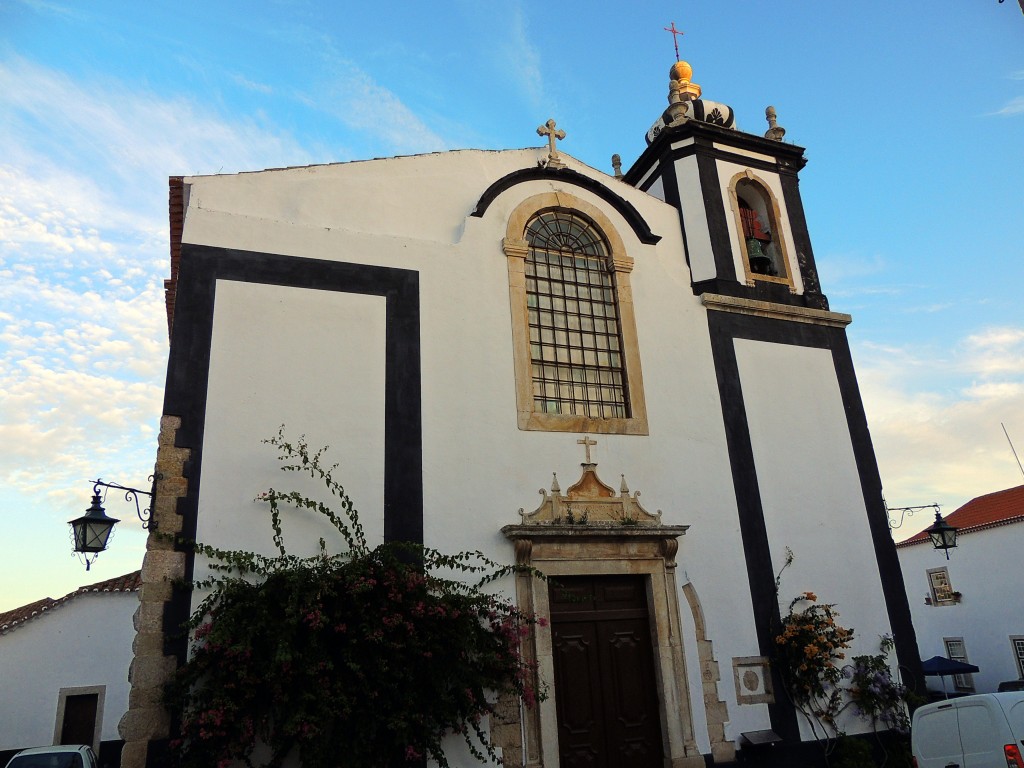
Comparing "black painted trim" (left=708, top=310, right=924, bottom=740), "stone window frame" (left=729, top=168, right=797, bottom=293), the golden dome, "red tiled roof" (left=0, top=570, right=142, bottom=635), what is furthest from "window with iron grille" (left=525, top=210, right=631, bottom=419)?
"red tiled roof" (left=0, top=570, right=142, bottom=635)

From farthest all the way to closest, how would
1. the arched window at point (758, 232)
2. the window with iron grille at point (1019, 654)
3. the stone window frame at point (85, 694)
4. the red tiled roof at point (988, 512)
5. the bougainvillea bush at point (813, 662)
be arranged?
the red tiled roof at point (988, 512), the window with iron grille at point (1019, 654), the stone window frame at point (85, 694), the arched window at point (758, 232), the bougainvillea bush at point (813, 662)

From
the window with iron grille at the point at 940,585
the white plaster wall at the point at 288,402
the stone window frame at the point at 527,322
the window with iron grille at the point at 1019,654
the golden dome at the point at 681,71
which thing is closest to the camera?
the white plaster wall at the point at 288,402

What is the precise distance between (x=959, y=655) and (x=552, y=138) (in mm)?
19025

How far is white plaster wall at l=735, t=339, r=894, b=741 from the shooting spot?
920 centimetres

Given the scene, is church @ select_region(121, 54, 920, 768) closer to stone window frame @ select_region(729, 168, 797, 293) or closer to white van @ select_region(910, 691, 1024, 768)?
stone window frame @ select_region(729, 168, 797, 293)

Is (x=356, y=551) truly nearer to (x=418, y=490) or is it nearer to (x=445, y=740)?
(x=418, y=490)

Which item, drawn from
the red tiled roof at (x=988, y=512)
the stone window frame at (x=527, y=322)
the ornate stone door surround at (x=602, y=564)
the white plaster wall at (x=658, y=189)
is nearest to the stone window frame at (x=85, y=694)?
the ornate stone door surround at (x=602, y=564)

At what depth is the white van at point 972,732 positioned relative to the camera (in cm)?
621

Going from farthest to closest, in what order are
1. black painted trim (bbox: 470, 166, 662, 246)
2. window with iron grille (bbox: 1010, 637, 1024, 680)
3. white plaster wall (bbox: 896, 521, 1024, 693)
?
white plaster wall (bbox: 896, 521, 1024, 693), window with iron grille (bbox: 1010, 637, 1024, 680), black painted trim (bbox: 470, 166, 662, 246)

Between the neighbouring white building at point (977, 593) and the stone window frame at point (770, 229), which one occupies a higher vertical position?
the stone window frame at point (770, 229)

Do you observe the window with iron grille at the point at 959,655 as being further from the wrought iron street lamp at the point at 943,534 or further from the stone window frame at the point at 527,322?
the stone window frame at the point at 527,322

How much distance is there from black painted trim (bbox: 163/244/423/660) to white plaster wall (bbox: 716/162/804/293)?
15.4 ft

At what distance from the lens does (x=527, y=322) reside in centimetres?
910

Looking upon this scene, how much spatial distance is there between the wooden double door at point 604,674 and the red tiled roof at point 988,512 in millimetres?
15089
